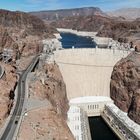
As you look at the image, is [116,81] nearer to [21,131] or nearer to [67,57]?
[67,57]

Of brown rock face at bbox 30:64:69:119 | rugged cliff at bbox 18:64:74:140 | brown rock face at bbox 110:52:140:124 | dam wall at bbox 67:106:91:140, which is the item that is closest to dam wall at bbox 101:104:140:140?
brown rock face at bbox 110:52:140:124

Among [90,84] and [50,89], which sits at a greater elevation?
[50,89]

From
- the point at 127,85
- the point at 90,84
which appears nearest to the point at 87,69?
the point at 90,84

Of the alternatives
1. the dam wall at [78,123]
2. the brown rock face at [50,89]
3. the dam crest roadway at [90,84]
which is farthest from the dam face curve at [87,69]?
the brown rock face at [50,89]

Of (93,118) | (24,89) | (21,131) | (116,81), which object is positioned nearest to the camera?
(21,131)

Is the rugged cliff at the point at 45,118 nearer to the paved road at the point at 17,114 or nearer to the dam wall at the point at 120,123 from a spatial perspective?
the paved road at the point at 17,114

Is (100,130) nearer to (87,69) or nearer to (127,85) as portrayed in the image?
(127,85)

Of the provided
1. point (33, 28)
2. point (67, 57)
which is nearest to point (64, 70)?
point (67, 57)
